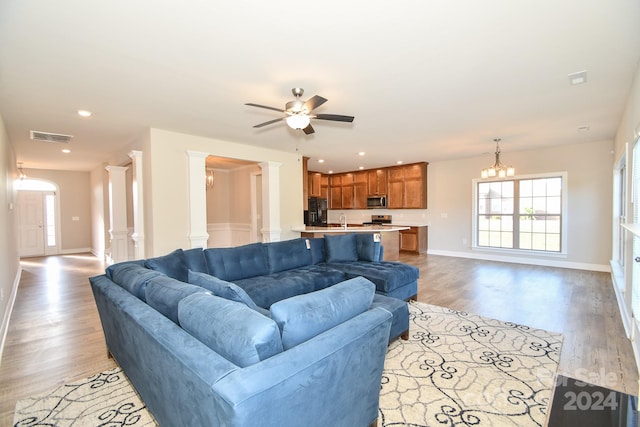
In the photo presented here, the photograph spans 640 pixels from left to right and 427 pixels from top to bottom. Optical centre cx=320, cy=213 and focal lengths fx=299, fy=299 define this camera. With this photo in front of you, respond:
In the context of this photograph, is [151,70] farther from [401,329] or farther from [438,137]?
[438,137]

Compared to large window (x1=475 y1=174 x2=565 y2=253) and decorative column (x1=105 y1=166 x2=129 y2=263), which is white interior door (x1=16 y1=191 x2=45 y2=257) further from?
large window (x1=475 y1=174 x2=565 y2=253)

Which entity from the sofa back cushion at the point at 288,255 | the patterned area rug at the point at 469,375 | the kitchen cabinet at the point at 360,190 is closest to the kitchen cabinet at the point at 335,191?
the kitchen cabinet at the point at 360,190

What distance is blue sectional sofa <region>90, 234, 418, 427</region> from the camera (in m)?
1.08

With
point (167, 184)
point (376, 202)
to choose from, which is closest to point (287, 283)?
point (167, 184)

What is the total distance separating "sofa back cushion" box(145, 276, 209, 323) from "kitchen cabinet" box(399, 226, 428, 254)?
7.00 metres

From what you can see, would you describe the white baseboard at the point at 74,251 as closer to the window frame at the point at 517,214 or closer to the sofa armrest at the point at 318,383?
the sofa armrest at the point at 318,383

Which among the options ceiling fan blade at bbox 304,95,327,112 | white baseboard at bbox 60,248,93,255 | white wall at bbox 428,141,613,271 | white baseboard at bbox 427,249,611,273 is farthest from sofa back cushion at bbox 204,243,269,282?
white baseboard at bbox 60,248,93,255

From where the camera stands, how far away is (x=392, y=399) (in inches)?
81.1

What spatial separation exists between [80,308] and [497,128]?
21.4 ft

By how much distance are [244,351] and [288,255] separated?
287cm

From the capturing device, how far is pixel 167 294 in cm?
175

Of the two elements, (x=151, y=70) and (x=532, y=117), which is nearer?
(x=151, y=70)

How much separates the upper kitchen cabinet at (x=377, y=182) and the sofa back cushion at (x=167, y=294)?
25.0 ft

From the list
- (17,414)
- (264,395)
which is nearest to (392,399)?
(264,395)
